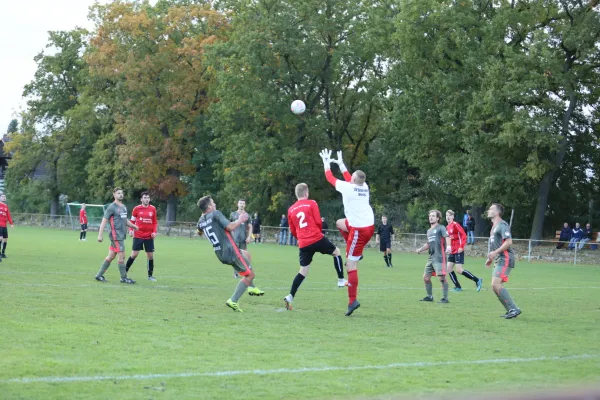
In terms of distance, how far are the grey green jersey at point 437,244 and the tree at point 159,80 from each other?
42497 mm

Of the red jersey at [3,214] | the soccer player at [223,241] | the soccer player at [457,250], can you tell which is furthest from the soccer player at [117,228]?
the red jersey at [3,214]

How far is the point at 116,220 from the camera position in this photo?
1717 cm

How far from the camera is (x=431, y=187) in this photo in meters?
49.2

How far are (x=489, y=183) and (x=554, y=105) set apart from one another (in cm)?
492

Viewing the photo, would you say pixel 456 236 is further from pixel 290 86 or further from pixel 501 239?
pixel 290 86

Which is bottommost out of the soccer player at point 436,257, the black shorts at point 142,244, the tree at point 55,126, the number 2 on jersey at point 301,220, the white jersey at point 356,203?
the black shorts at point 142,244

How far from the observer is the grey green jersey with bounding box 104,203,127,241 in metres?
17.0

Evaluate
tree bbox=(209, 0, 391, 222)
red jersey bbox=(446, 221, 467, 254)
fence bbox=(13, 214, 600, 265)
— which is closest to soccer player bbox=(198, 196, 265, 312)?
red jersey bbox=(446, 221, 467, 254)

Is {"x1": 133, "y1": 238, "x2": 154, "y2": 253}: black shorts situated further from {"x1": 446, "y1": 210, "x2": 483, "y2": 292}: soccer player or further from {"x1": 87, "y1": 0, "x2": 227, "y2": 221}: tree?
{"x1": 87, "y1": 0, "x2": 227, "y2": 221}: tree

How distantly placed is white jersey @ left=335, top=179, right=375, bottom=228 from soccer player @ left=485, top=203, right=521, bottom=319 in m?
1.96

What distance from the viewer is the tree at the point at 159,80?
5794 cm

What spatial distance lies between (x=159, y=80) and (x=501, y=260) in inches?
1921

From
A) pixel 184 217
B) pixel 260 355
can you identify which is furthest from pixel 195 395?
pixel 184 217

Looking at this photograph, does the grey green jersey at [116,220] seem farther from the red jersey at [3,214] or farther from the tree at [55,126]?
the tree at [55,126]
